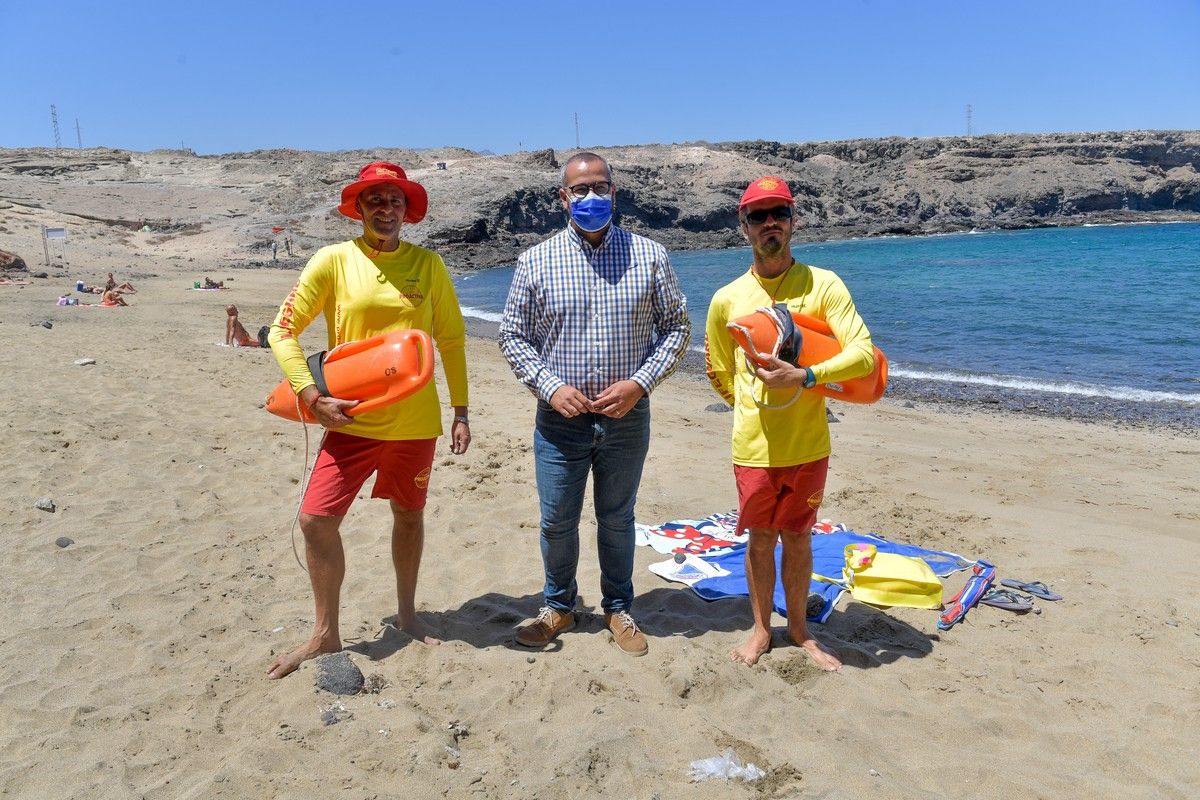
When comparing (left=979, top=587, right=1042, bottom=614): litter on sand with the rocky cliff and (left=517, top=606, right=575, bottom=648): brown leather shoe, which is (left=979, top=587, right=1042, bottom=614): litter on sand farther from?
the rocky cliff

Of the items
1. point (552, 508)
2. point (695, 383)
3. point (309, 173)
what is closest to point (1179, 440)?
point (695, 383)

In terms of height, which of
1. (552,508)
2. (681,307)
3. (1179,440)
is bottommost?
(1179,440)

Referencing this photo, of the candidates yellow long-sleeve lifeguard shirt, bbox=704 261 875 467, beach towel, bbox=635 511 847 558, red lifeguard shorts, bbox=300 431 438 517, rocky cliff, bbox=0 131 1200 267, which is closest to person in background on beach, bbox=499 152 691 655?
yellow long-sleeve lifeguard shirt, bbox=704 261 875 467

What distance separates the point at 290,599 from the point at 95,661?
3.09ft

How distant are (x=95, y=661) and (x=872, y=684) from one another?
3.29 meters

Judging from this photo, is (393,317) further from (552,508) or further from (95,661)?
(95,661)

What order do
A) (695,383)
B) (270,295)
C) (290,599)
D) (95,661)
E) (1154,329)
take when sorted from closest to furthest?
(95,661) → (290,599) → (695,383) → (1154,329) → (270,295)

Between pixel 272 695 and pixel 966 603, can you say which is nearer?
pixel 272 695

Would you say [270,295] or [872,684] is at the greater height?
[270,295]

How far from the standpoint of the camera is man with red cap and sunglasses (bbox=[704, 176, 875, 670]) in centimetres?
345

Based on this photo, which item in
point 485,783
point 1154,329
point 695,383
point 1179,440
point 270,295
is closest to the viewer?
point 485,783

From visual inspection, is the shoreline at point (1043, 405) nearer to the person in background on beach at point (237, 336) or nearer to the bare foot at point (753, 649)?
the person in background on beach at point (237, 336)

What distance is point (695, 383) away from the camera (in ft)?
44.1

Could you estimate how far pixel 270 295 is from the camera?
73.6 ft
